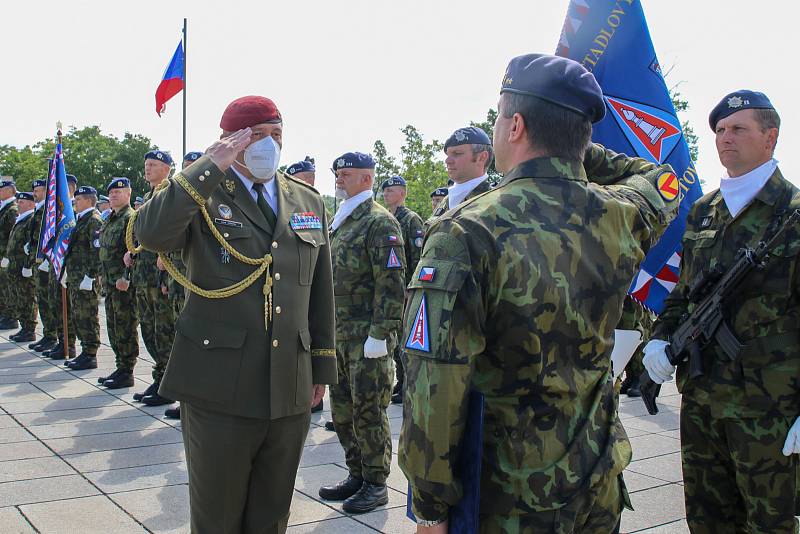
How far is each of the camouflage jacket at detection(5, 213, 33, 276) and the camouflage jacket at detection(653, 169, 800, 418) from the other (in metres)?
11.7

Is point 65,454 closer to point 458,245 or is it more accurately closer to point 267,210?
point 267,210

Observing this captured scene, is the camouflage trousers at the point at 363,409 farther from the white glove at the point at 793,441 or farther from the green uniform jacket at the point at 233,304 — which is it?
the white glove at the point at 793,441

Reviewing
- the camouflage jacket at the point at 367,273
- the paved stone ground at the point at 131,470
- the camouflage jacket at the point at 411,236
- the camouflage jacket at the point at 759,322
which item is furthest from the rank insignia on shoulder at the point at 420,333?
the camouflage jacket at the point at 411,236

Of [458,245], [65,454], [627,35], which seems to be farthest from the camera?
[65,454]

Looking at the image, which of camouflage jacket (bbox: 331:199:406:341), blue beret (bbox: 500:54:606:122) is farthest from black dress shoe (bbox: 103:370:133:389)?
blue beret (bbox: 500:54:606:122)

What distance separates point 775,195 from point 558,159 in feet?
5.93

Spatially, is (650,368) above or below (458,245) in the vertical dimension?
below

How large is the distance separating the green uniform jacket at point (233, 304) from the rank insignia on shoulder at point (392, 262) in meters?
1.56

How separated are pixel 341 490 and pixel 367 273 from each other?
144 centimetres

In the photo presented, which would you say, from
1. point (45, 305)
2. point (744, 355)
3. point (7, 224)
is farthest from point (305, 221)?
point (7, 224)

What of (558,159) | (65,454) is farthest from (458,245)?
(65,454)

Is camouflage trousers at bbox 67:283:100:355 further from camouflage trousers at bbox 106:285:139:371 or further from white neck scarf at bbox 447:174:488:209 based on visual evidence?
white neck scarf at bbox 447:174:488:209

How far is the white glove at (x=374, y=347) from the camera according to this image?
15.3 ft

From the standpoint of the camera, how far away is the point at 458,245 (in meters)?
1.82
